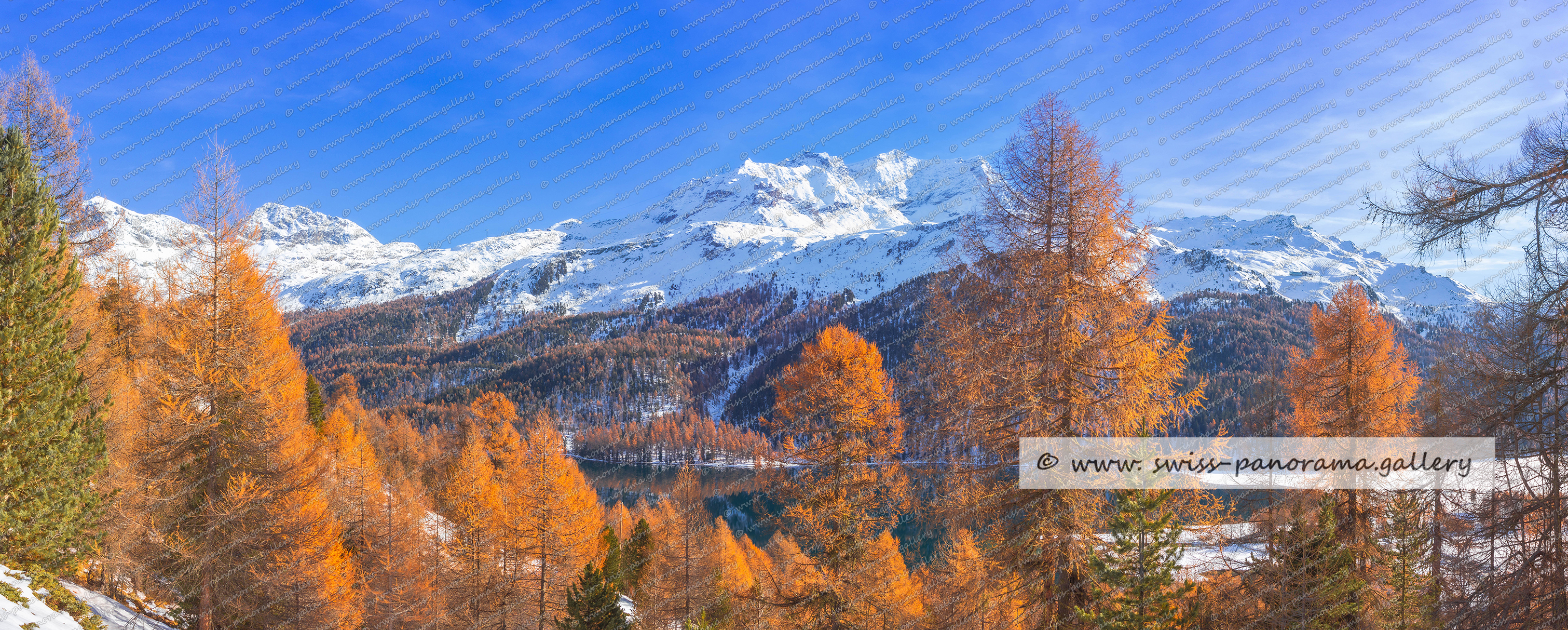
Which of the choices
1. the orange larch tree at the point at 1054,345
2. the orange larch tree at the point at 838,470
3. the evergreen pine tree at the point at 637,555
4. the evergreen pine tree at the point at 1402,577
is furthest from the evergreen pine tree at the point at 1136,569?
the evergreen pine tree at the point at 637,555

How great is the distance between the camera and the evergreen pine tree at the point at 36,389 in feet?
31.3

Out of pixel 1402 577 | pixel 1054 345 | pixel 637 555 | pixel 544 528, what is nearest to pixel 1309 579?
pixel 1402 577

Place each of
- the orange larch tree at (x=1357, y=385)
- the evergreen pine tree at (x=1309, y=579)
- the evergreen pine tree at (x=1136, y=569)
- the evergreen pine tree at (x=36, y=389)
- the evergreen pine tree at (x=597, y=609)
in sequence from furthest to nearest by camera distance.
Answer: the evergreen pine tree at (x=597, y=609)
the orange larch tree at (x=1357, y=385)
the evergreen pine tree at (x=1309, y=579)
the evergreen pine tree at (x=36, y=389)
the evergreen pine tree at (x=1136, y=569)

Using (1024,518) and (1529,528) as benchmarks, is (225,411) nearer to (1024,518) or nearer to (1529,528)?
(1024,518)

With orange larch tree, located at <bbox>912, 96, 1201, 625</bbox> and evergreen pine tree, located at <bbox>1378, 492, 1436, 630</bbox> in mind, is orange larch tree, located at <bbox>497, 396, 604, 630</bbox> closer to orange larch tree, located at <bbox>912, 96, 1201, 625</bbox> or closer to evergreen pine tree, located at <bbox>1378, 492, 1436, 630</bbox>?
orange larch tree, located at <bbox>912, 96, 1201, 625</bbox>

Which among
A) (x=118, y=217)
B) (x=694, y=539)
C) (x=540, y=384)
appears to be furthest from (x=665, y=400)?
(x=118, y=217)

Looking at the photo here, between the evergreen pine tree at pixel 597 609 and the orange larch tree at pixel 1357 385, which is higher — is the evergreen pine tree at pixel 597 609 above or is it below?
below

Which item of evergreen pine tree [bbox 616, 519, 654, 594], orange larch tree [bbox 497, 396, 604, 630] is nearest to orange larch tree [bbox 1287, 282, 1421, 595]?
orange larch tree [bbox 497, 396, 604, 630]

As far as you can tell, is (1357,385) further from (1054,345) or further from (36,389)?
(36,389)

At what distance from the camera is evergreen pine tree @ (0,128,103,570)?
31.3 ft

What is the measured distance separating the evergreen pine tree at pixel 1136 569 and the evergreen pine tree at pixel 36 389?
1564 cm

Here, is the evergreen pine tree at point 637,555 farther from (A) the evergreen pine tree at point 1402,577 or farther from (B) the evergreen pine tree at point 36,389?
(A) the evergreen pine tree at point 1402,577

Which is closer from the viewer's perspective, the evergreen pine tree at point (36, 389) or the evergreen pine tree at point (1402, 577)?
the evergreen pine tree at point (36, 389)

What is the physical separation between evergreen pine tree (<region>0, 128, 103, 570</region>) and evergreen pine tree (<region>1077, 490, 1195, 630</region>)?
616 inches
